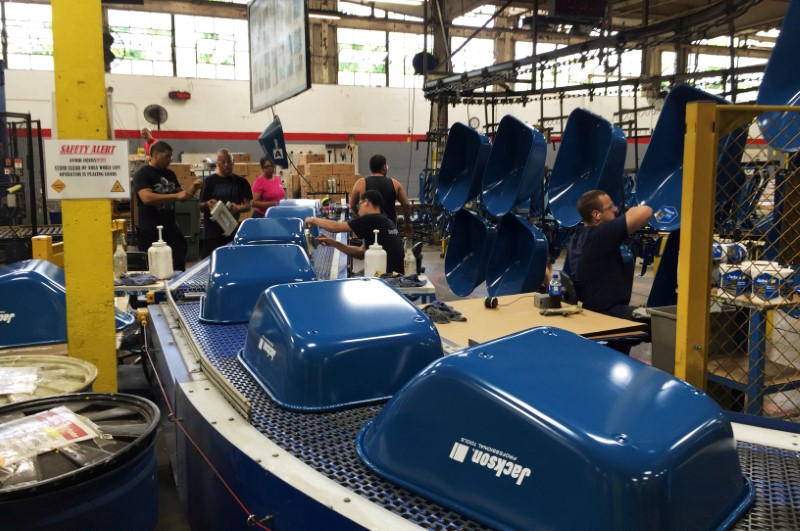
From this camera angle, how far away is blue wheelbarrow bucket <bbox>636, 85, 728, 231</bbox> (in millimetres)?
3266

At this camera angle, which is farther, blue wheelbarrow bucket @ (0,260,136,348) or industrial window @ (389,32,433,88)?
industrial window @ (389,32,433,88)

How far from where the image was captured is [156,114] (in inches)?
528

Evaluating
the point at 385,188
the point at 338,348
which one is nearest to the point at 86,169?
the point at 338,348

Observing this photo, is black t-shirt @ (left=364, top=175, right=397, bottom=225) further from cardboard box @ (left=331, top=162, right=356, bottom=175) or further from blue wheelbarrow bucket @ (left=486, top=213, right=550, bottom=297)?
cardboard box @ (left=331, top=162, right=356, bottom=175)

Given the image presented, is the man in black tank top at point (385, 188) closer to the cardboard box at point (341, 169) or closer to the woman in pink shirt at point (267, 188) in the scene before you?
the woman in pink shirt at point (267, 188)

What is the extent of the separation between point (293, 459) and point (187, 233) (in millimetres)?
8248

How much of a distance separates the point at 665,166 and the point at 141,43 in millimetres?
13253

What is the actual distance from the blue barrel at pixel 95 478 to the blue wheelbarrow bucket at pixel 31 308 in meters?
1.07

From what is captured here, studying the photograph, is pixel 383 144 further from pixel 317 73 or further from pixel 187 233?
pixel 187 233

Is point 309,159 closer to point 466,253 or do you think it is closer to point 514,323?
point 466,253

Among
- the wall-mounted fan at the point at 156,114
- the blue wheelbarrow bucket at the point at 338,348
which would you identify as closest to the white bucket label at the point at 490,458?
the blue wheelbarrow bucket at the point at 338,348

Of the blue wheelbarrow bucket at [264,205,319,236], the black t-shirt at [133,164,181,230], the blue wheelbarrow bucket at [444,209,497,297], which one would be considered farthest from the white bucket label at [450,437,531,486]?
the black t-shirt at [133,164,181,230]

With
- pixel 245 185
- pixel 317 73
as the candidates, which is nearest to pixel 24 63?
pixel 317 73

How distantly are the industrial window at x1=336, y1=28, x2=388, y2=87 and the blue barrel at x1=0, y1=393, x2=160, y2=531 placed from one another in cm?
1445
